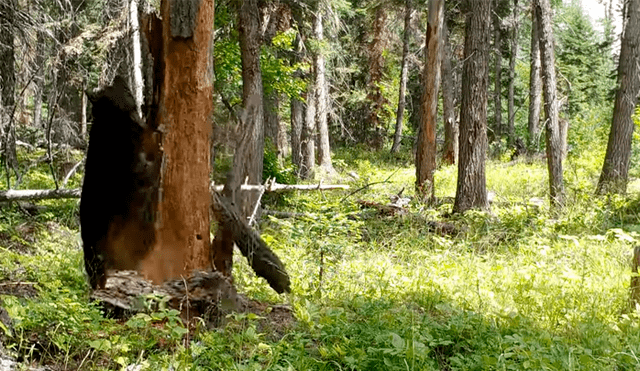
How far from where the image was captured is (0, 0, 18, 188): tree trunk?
7.88 meters

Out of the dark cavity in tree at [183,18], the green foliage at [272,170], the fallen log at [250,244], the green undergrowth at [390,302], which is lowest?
the green undergrowth at [390,302]

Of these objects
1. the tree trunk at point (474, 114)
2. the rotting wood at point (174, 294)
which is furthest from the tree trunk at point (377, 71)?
the rotting wood at point (174, 294)

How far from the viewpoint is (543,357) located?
12.0 feet

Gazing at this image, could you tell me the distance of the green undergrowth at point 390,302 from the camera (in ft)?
12.3

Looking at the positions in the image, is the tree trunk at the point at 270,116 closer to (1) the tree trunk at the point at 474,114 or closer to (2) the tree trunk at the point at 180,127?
(1) the tree trunk at the point at 474,114

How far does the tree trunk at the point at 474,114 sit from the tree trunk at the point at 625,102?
2.99 meters

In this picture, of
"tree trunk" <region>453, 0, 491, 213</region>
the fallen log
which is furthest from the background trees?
"tree trunk" <region>453, 0, 491, 213</region>

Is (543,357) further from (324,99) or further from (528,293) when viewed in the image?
(324,99)

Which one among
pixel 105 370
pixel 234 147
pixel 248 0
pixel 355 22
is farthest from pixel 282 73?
pixel 355 22

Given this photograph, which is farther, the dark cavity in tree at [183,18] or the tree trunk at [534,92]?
the tree trunk at [534,92]

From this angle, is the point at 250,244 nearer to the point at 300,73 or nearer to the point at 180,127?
the point at 180,127

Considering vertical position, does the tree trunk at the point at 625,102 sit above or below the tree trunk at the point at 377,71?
below

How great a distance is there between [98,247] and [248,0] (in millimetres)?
7444

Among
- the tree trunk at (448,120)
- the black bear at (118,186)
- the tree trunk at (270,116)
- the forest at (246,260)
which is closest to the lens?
the forest at (246,260)
